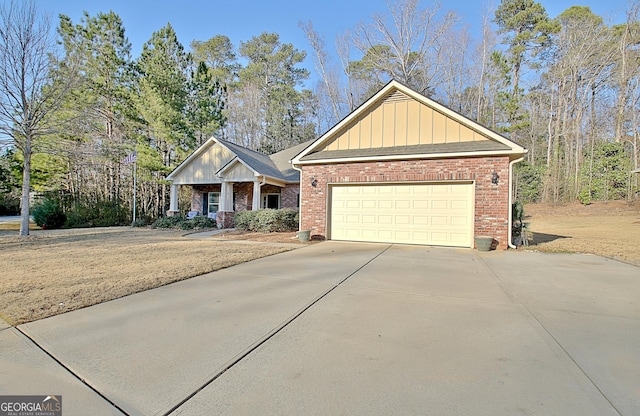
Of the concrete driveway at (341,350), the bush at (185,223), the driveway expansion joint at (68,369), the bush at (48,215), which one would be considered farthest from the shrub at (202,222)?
the driveway expansion joint at (68,369)

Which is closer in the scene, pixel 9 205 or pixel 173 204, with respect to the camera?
pixel 173 204

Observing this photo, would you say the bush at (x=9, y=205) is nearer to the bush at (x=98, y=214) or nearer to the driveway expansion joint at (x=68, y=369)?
the bush at (x=98, y=214)

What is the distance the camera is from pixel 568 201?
22.5 m

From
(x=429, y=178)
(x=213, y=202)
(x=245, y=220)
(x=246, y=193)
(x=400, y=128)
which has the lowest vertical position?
(x=245, y=220)

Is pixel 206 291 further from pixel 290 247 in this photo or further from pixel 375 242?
pixel 375 242

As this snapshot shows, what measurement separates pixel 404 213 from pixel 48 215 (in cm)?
2080

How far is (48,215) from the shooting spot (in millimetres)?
17781

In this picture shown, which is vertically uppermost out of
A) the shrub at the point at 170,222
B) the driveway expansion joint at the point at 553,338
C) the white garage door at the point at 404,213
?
the white garage door at the point at 404,213

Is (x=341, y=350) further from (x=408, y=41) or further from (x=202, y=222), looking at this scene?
(x=408, y=41)

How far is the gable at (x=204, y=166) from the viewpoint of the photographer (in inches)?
690

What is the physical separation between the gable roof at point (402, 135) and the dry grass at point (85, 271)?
4471 millimetres

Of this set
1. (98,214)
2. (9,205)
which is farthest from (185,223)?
(9,205)

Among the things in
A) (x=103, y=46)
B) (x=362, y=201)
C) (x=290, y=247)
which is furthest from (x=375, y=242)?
(x=103, y=46)

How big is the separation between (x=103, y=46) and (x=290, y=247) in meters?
22.2
